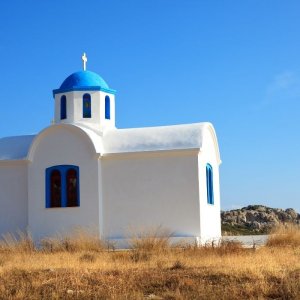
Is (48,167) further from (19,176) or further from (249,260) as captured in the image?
(249,260)

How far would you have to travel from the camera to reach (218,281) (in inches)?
442

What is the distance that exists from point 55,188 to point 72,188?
671 millimetres

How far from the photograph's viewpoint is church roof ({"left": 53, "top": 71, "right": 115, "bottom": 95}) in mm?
22969

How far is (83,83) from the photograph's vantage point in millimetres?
23188

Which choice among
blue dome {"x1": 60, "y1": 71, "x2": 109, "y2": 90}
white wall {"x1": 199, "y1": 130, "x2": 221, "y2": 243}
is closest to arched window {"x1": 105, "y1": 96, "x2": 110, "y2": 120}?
blue dome {"x1": 60, "y1": 71, "x2": 109, "y2": 90}

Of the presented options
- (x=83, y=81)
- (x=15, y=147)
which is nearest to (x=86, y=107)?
(x=83, y=81)

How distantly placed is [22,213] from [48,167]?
2.06 m

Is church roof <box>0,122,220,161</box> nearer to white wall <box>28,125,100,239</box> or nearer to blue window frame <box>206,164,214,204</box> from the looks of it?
white wall <box>28,125,100,239</box>

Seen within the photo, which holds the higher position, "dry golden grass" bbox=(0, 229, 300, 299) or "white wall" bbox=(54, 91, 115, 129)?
"white wall" bbox=(54, 91, 115, 129)

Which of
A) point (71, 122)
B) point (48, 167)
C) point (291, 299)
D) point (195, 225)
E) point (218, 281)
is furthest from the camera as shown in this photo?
point (71, 122)

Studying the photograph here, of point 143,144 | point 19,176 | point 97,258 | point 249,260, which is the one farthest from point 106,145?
point 249,260

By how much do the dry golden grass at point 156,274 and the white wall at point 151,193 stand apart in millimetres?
3598

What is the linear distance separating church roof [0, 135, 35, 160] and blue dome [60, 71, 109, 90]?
2.43m

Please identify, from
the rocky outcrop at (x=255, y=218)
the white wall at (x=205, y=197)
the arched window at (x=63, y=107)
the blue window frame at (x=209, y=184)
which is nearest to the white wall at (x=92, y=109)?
the arched window at (x=63, y=107)
